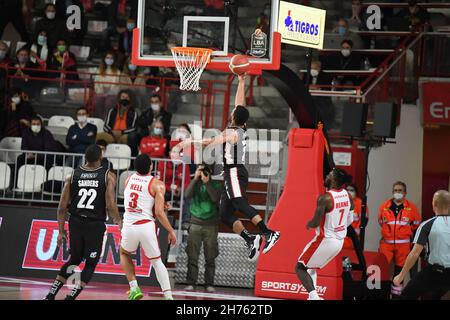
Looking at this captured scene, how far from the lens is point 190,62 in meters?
15.0

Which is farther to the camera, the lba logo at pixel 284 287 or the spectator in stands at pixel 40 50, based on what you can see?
the spectator in stands at pixel 40 50

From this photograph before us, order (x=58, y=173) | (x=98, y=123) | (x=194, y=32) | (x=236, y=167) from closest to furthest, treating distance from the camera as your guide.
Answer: (x=236, y=167) → (x=194, y=32) → (x=58, y=173) → (x=98, y=123)

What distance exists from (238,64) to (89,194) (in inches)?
104

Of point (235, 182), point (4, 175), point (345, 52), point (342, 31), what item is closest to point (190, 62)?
point (235, 182)

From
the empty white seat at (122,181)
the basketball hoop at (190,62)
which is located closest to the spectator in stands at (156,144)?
the empty white seat at (122,181)

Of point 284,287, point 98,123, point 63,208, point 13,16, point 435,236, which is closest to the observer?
point 435,236

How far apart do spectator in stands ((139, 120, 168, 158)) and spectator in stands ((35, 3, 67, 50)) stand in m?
4.48

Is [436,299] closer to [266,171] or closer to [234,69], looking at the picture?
[234,69]

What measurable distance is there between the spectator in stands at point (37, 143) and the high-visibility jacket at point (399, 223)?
642 centimetres

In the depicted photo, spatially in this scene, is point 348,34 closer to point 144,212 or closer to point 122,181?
point 122,181

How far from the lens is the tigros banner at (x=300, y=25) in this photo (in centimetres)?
1634

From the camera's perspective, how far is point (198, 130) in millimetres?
20609

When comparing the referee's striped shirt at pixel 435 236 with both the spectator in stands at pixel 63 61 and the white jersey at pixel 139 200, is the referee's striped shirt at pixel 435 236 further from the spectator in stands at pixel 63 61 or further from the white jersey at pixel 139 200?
the spectator in stands at pixel 63 61
